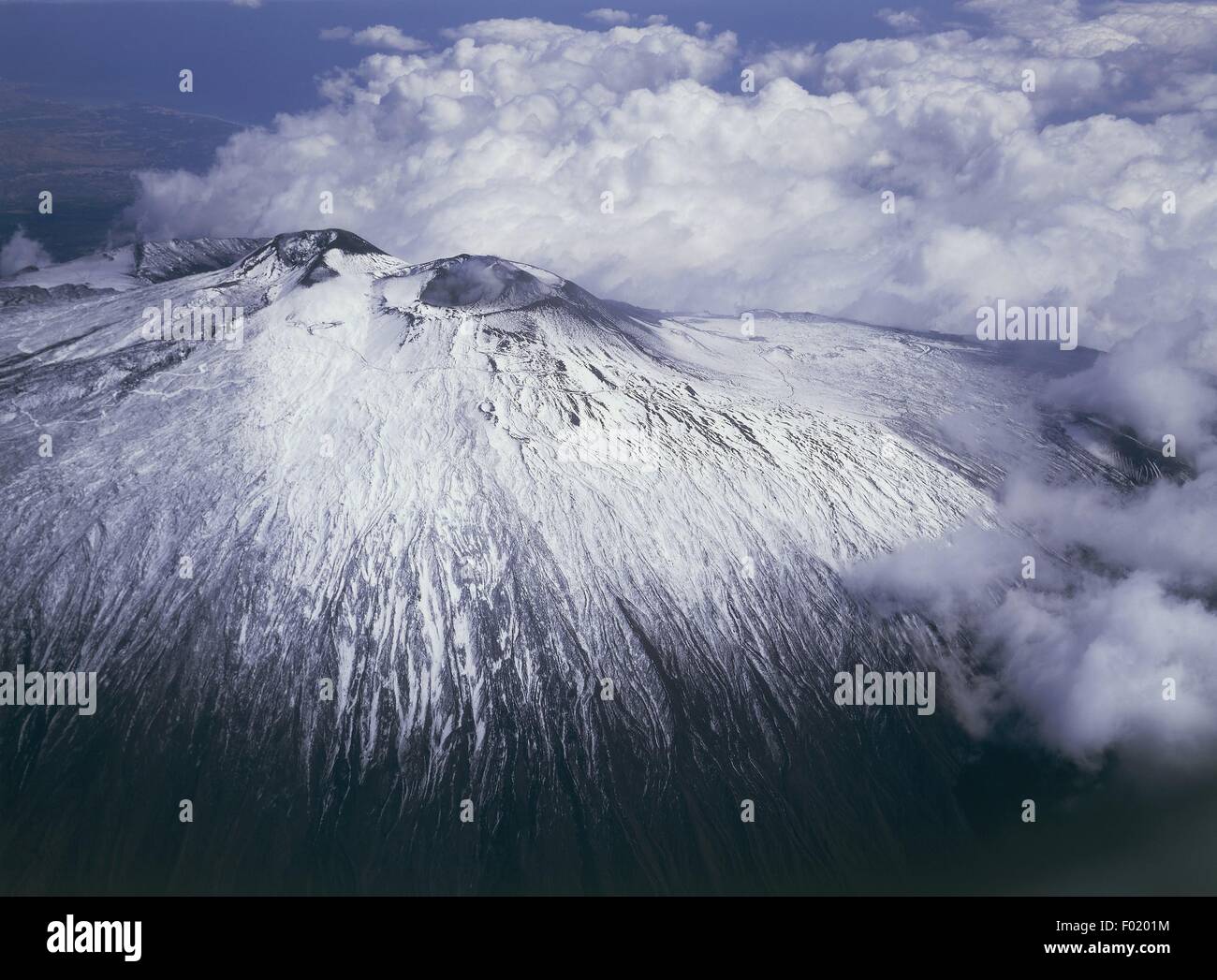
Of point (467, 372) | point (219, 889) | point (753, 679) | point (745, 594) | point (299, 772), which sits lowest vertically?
point (219, 889)

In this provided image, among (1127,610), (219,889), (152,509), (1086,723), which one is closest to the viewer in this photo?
(219,889)

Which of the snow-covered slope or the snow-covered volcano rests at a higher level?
the snow-covered slope

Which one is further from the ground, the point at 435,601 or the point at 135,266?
the point at 135,266

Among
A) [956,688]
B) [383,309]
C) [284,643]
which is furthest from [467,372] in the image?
[956,688]

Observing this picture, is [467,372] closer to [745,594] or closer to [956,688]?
[745,594]

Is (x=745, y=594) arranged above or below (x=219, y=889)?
above

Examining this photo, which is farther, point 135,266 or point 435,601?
point 135,266

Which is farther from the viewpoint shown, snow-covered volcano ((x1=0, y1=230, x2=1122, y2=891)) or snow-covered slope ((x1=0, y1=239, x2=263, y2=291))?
snow-covered slope ((x1=0, y1=239, x2=263, y2=291))

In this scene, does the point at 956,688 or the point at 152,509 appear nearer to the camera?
the point at 152,509
